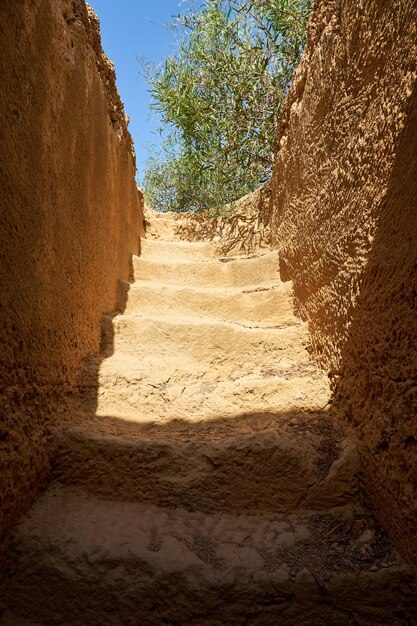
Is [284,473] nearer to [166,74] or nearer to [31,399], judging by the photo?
[31,399]

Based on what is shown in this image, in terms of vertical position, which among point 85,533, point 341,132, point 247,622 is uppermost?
point 341,132

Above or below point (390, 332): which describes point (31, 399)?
below

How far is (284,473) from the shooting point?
1545 mm

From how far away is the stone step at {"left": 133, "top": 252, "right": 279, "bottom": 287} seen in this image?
11.0ft

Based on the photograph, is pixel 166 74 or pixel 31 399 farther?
pixel 166 74

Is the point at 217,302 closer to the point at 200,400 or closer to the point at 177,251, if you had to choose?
the point at 200,400

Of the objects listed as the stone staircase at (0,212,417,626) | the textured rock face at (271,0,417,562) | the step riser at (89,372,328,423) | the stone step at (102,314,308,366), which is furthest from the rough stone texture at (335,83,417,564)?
the stone step at (102,314,308,366)

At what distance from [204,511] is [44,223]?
1303mm

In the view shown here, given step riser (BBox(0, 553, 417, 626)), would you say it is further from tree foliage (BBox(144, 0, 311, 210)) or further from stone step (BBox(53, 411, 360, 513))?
tree foliage (BBox(144, 0, 311, 210))

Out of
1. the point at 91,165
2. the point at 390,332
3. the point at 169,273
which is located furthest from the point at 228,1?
the point at 390,332

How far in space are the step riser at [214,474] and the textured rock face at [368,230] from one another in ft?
0.59

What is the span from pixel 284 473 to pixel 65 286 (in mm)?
1265

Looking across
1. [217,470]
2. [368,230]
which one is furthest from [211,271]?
[217,470]

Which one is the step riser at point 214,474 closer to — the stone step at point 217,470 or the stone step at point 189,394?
the stone step at point 217,470
